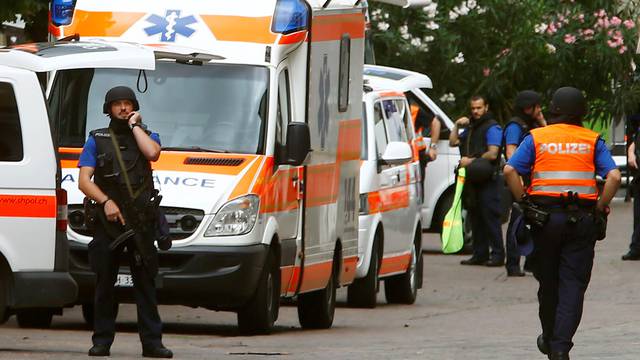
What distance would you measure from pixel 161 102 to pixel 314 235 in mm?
1743

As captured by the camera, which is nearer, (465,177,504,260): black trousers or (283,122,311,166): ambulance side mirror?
(283,122,311,166): ambulance side mirror

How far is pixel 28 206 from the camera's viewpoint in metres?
11.2

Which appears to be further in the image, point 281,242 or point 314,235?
point 314,235

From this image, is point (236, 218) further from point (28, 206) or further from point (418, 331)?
point (418, 331)

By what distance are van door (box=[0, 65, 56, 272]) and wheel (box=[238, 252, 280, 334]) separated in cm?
240

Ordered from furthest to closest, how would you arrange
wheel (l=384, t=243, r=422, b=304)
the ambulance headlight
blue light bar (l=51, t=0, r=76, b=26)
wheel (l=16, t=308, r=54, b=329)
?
1. wheel (l=384, t=243, r=422, b=304)
2. blue light bar (l=51, t=0, r=76, b=26)
3. wheel (l=16, t=308, r=54, b=329)
4. the ambulance headlight

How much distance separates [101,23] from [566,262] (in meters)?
4.67

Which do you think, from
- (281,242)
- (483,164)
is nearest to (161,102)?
(281,242)

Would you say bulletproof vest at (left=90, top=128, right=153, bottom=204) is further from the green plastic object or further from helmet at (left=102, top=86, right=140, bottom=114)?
the green plastic object

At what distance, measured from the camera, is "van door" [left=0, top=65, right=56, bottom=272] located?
1120cm

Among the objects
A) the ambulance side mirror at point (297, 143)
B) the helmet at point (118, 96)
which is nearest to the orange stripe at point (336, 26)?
the ambulance side mirror at point (297, 143)

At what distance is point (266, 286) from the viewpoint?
Result: 1346 centimetres

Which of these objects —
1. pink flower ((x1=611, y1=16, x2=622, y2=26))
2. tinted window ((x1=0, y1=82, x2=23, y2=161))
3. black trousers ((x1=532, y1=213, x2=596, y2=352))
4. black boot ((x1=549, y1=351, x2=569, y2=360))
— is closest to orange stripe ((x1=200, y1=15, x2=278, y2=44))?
tinted window ((x1=0, y1=82, x2=23, y2=161))

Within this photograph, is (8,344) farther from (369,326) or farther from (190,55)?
(369,326)
